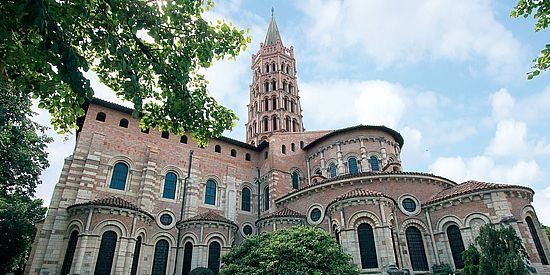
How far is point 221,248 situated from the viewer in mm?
23000

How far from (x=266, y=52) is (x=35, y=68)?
46.2 metres

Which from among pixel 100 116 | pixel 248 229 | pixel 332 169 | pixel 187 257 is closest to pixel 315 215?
pixel 332 169

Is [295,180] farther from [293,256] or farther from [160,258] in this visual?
[293,256]

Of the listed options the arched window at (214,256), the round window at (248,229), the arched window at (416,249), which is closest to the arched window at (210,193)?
the round window at (248,229)

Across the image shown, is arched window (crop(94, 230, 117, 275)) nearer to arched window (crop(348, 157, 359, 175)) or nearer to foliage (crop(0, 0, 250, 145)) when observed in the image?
foliage (crop(0, 0, 250, 145))

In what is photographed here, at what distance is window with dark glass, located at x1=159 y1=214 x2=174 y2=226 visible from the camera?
23.7 meters

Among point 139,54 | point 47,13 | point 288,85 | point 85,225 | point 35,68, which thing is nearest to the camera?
point 47,13

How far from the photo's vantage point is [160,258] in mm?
22625

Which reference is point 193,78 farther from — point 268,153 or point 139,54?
point 268,153

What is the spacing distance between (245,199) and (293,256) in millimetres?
13830

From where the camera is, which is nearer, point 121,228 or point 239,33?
point 239,33

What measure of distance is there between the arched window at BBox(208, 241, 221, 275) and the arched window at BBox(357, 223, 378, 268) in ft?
33.7

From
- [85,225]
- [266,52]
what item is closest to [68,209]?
[85,225]

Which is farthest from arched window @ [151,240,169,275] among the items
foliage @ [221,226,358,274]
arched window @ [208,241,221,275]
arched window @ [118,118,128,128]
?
arched window @ [118,118,128,128]
